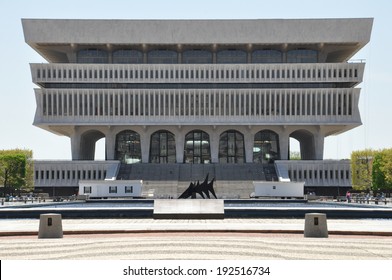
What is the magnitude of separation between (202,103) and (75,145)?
21576mm

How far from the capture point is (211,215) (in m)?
41.9

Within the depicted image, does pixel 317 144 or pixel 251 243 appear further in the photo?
pixel 317 144

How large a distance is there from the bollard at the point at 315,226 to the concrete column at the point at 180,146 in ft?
259

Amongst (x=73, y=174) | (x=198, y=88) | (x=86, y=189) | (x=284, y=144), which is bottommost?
(x=86, y=189)

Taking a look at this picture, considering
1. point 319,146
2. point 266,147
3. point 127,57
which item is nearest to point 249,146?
point 266,147

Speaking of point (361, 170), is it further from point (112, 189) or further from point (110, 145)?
point (112, 189)

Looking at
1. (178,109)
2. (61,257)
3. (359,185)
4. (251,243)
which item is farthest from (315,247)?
(359,185)

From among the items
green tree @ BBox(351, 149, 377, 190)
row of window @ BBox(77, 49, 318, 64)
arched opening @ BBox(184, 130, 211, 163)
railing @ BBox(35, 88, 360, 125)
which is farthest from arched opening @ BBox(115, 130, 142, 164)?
green tree @ BBox(351, 149, 377, 190)

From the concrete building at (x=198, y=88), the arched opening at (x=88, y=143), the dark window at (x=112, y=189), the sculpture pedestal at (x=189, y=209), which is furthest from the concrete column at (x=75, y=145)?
the sculpture pedestal at (x=189, y=209)

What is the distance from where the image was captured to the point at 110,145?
10925 cm

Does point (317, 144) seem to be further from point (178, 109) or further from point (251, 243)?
point (251, 243)

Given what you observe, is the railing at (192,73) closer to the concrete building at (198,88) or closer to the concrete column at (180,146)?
the concrete building at (198,88)

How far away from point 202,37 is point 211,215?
66165 mm
